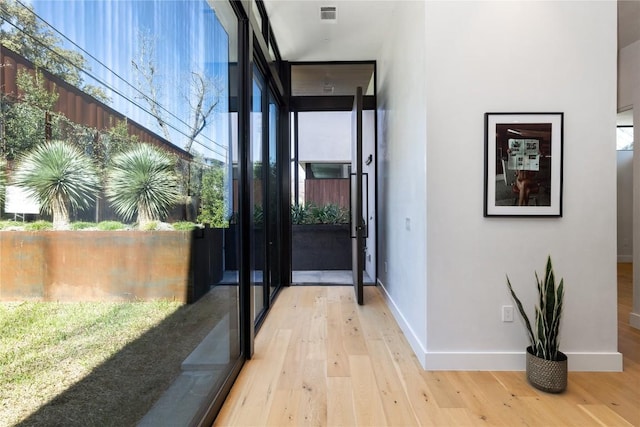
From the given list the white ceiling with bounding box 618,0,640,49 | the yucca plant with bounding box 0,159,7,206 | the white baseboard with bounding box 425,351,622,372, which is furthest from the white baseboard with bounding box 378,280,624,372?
the white ceiling with bounding box 618,0,640,49

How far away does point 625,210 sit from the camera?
6441mm

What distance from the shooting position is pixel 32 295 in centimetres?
66

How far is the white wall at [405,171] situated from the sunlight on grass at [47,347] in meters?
1.97

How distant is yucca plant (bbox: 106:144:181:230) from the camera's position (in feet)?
3.10

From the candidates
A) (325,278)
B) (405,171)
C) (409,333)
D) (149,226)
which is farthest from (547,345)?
(325,278)

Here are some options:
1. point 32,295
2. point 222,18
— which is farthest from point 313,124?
point 32,295

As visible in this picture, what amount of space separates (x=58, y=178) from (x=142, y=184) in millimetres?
351

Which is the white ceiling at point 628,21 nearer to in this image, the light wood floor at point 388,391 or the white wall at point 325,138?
the light wood floor at point 388,391

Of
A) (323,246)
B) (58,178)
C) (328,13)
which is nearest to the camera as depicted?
(58,178)

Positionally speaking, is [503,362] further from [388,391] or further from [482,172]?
[482,172]

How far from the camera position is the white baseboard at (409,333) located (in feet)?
7.44

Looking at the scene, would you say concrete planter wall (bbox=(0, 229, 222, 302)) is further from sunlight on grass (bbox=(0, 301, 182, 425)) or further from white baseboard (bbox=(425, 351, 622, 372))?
white baseboard (bbox=(425, 351, 622, 372))

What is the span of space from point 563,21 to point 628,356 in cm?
258

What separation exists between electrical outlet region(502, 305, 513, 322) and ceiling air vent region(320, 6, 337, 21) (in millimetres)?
3212
